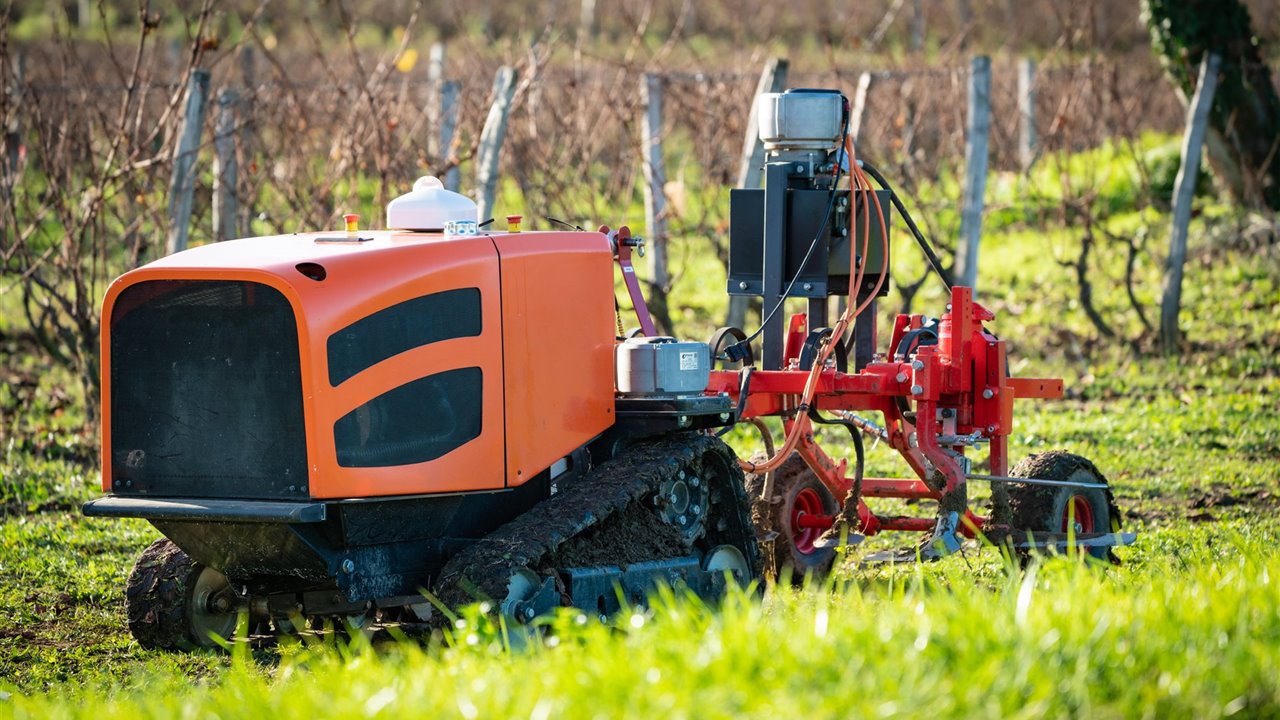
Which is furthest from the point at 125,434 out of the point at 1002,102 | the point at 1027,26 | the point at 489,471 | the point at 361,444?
the point at 1027,26

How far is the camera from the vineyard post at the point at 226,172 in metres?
11.3

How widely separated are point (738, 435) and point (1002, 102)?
34.8 ft

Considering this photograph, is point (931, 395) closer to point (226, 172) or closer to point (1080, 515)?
point (1080, 515)

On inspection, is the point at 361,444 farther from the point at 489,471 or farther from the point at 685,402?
the point at 685,402

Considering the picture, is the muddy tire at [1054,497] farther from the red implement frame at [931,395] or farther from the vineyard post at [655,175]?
the vineyard post at [655,175]

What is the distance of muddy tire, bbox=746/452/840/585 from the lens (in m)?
7.21

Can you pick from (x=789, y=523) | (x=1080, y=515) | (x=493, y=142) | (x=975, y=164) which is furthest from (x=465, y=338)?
(x=975, y=164)

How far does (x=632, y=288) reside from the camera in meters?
6.36

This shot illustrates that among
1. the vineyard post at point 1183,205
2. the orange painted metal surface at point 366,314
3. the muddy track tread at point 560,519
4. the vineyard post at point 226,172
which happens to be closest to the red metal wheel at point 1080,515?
the muddy track tread at point 560,519

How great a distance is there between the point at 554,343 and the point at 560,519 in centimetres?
64

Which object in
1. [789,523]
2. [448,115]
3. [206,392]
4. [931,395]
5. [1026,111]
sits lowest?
Result: [789,523]

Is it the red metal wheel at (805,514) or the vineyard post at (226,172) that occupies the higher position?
the vineyard post at (226,172)

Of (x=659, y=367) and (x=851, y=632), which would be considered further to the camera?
(x=659, y=367)

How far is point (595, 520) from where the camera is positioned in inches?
220
